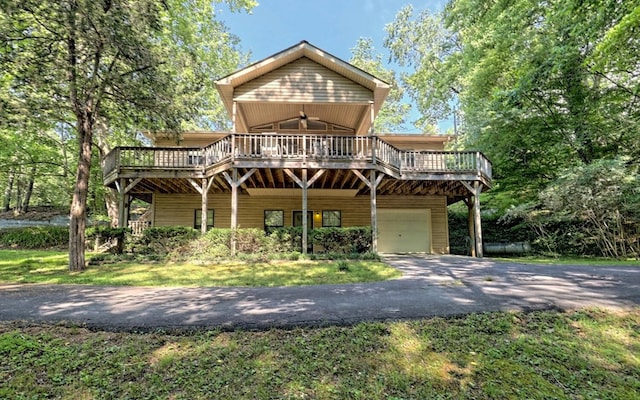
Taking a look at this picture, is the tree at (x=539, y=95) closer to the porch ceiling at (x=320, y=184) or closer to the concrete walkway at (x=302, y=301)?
the porch ceiling at (x=320, y=184)

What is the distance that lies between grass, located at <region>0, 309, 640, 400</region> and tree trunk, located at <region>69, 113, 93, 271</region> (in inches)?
202

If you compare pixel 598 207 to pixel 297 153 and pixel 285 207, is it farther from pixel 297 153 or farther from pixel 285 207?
pixel 285 207

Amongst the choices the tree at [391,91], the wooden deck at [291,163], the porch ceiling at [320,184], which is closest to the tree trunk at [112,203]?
the porch ceiling at [320,184]

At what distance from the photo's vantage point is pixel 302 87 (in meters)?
12.5

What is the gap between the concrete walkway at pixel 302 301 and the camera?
4.34m

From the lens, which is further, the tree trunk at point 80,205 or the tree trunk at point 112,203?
the tree trunk at point 112,203

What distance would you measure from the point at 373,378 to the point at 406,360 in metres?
0.49

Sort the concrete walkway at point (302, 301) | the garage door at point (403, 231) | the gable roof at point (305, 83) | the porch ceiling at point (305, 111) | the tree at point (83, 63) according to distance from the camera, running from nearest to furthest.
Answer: the concrete walkway at point (302, 301) < the tree at point (83, 63) < the gable roof at point (305, 83) < the porch ceiling at point (305, 111) < the garage door at point (403, 231)

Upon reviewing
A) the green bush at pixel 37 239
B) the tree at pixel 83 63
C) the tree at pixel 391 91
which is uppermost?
the tree at pixel 391 91

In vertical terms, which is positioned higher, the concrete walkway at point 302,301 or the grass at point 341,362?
the concrete walkway at point 302,301

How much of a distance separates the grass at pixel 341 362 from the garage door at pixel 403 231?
11.8 metres

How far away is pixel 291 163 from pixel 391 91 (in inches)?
1007

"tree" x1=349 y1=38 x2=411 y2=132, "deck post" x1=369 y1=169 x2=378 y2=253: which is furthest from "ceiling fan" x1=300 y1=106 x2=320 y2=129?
"tree" x1=349 y1=38 x2=411 y2=132

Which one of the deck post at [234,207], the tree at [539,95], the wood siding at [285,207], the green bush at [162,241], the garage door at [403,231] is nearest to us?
the deck post at [234,207]
